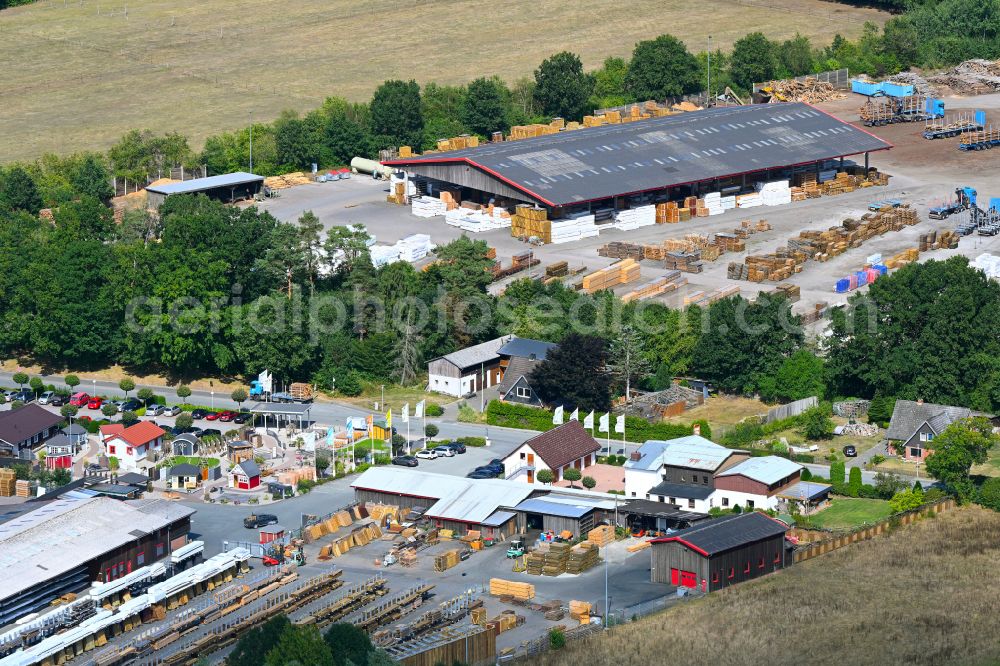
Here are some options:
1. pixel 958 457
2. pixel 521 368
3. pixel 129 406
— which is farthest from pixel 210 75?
pixel 958 457

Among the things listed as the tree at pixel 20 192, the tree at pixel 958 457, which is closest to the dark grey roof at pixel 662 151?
the tree at pixel 20 192

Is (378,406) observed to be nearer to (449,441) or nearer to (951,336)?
(449,441)

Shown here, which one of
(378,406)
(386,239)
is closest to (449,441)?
(378,406)

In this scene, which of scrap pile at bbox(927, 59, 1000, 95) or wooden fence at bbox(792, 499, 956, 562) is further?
scrap pile at bbox(927, 59, 1000, 95)

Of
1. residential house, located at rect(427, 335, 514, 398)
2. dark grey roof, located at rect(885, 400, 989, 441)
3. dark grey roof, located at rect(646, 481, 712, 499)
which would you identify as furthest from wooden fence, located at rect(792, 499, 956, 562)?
residential house, located at rect(427, 335, 514, 398)

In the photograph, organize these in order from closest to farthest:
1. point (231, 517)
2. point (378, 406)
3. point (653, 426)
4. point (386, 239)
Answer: point (231, 517) < point (653, 426) < point (378, 406) < point (386, 239)

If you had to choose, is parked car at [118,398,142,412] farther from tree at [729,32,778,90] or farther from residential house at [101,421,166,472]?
tree at [729,32,778,90]

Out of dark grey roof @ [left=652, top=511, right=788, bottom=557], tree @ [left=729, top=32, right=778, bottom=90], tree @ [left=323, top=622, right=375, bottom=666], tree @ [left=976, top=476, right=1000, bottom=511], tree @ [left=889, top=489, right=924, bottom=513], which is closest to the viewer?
tree @ [left=323, top=622, right=375, bottom=666]

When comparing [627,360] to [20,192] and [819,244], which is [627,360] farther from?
[20,192]
